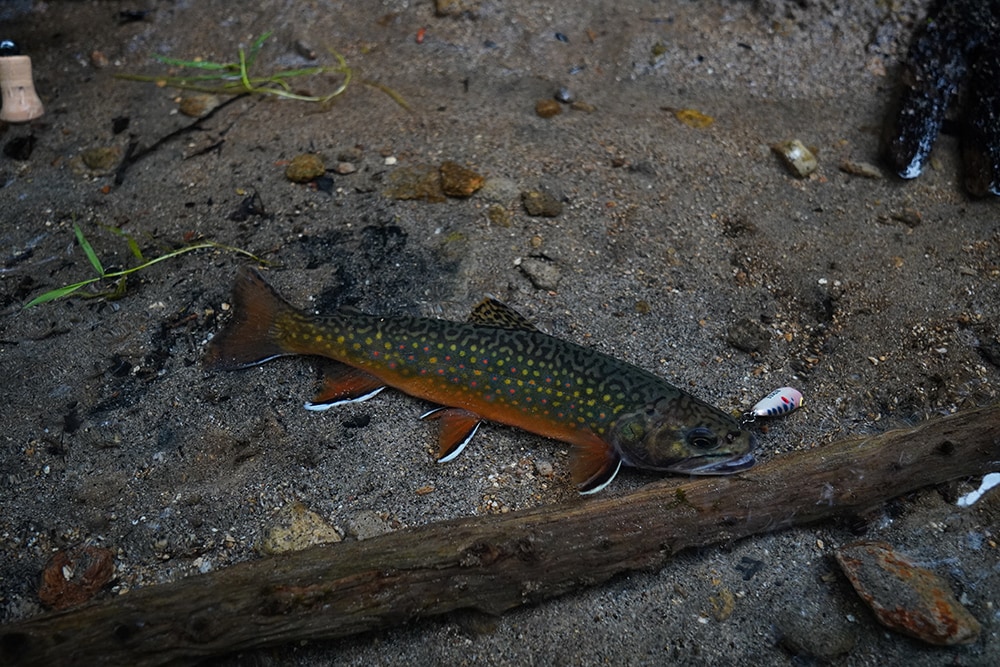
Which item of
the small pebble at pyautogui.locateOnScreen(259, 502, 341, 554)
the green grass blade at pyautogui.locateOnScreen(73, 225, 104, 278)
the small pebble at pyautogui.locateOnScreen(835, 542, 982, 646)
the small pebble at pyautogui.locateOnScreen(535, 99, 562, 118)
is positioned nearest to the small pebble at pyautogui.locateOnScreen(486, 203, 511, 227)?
the small pebble at pyautogui.locateOnScreen(535, 99, 562, 118)

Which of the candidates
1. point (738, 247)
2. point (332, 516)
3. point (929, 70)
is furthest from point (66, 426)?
point (929, 70)

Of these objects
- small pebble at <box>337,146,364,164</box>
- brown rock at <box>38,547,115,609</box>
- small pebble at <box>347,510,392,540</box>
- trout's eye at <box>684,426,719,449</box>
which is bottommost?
brown rock at <box>38,547,115,609</box>

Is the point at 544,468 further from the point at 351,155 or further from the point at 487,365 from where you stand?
the point at 351,155

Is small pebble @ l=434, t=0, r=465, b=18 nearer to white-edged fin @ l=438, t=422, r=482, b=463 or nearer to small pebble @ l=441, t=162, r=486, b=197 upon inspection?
small pebble @ l=441, t=162, r=486, b=197

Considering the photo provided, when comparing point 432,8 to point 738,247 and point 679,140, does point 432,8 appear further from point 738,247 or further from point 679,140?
point 738,247

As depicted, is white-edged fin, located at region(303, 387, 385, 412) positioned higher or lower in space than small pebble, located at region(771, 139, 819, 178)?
lower

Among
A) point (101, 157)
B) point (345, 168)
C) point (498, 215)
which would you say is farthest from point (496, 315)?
point (101, 157)

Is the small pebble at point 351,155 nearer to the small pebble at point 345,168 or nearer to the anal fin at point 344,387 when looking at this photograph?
the small pebble at point 345,168
